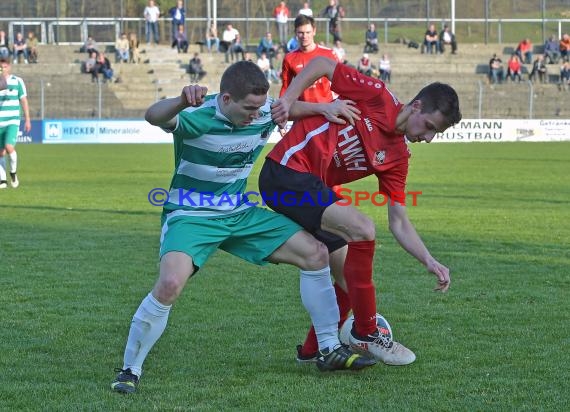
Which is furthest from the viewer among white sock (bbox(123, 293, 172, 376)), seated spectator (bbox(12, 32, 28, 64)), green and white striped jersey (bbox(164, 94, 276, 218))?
seated spectator (bbox(12, 32, 28, 64))

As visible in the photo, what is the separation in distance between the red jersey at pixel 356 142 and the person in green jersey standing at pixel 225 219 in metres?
0.12

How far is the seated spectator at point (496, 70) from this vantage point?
1521 inches

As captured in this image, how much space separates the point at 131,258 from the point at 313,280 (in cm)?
418

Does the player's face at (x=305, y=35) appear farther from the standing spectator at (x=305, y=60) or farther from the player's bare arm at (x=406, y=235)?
the player's bare arm at (x=406, y=235)

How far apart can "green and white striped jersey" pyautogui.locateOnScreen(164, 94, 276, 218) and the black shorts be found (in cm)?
21

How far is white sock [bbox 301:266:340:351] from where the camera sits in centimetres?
542

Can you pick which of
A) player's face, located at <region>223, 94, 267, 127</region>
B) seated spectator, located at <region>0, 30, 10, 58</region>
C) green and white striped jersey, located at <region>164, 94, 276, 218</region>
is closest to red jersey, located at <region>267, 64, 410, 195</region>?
green and white striped jersey, located at <region>164, 94, 276, 218</region>

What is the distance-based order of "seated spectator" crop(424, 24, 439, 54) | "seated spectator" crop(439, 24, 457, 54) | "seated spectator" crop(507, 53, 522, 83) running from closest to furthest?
"seated spectator" crop(507, 53, 522, 83)
"seated spectator" crop(424, 24, 439, 54)
"seated spectator" crop(439, 24, 457, 54)

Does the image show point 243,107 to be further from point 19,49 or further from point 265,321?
point 19,49

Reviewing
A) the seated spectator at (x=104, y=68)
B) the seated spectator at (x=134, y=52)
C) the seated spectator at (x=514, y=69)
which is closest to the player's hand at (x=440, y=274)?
the seated spectator at (x=104, y=68)

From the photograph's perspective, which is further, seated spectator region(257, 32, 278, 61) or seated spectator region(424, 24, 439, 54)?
seated spectator region(424, 24, 439, 54)

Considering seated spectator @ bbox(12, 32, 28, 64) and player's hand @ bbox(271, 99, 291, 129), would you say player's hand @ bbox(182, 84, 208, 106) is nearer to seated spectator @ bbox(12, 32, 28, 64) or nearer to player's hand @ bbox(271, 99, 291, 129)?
player's hand @ bbox(271, 99, 291, 129)

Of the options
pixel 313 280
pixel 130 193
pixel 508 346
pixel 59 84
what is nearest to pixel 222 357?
pixel 313 280

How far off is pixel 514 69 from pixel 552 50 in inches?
145
